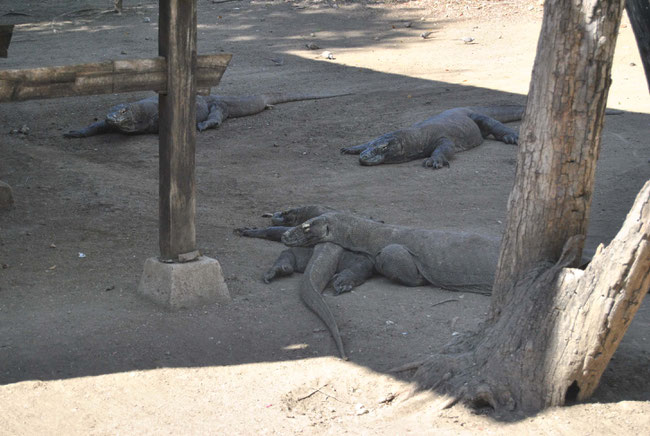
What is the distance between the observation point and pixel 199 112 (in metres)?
10.8

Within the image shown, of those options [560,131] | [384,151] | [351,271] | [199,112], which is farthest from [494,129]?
[560,131]

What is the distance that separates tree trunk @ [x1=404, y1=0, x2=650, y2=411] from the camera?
314cm

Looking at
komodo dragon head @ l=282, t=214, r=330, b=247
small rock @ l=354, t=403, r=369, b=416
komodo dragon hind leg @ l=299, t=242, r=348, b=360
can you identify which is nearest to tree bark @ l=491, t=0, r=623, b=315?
small rock @ l=354, t=403, r=369, b=416

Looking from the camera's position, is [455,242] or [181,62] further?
[455,242]

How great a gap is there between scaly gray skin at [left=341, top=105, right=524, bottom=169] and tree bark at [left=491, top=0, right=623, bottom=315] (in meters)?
5.56

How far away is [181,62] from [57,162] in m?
4.31

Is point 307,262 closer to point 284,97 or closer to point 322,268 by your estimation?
point 322,268

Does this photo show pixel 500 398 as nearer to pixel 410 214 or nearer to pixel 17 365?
pixel 17 365

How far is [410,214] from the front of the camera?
7.25m

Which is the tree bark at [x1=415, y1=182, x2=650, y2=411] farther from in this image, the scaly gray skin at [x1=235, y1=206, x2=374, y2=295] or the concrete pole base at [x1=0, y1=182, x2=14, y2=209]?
the concrete pole base at [x1=0, y1=182, x2=14, y2=209]

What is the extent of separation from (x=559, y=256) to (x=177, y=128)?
2.56 meters

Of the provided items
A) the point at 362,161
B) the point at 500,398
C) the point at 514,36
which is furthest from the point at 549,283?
the point at 514,36

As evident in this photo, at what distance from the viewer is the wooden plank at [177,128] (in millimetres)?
4590

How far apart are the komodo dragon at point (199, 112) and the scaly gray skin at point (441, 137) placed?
7.87ft
